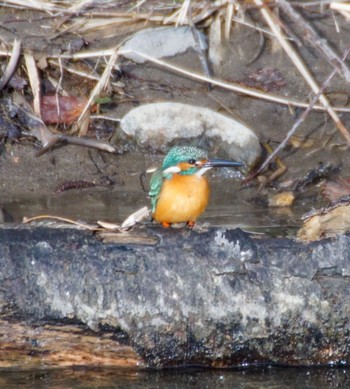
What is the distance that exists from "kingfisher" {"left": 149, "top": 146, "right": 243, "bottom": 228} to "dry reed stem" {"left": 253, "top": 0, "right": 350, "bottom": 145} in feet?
7.43

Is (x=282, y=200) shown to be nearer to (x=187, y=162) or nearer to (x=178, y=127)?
(x=178, y=127)

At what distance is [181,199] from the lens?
210 inches

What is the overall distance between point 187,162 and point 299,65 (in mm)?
2680

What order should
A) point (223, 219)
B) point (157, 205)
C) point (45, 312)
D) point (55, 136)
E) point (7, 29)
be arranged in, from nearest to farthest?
point (45, 312), point (157, 205), point (223, 219), point (55, 136), point (7, 29)

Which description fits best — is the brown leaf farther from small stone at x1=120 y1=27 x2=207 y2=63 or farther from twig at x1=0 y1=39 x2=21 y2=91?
small stone at x1=120 y1=27 x2=207 y2=63

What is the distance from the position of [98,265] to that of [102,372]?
628 millimetres

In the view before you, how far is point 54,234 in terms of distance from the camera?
4.79 m

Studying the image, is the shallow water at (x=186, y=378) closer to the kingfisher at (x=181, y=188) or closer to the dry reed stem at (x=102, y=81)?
the kingfisher at (x=181, y=188)

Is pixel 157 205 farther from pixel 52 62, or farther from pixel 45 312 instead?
pixel 52 62

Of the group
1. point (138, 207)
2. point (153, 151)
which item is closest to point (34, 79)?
point (153, 151)

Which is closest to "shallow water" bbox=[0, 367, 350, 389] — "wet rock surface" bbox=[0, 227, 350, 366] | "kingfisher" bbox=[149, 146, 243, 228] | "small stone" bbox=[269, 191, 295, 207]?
"wet rock surface" bbox=[0, 227, 350, 366]

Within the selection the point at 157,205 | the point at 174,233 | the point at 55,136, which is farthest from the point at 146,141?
the point at 174,233

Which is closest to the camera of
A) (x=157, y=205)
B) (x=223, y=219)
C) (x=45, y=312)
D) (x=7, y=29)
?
(x=45, y=312)

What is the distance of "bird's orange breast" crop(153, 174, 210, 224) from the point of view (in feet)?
17.5
